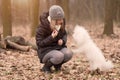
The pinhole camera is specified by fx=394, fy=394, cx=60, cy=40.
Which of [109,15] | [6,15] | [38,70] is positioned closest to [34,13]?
[6,15]

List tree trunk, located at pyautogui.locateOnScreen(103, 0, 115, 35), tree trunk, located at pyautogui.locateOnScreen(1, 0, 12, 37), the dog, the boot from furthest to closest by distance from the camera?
1. tree trunk, located at pyautogui.locateOnScreen(103, 0, 115, 35)
2. tree trunk, located at pyautogui.locateOnScreen(1, 0, 12, 37)
3. the boot
4. the dog

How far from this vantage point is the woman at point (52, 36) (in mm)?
8297

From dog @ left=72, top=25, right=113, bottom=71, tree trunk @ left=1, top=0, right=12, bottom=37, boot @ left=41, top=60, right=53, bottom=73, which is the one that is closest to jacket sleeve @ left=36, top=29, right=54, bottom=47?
boot @ left=41, top=60, right=53, bottom=73

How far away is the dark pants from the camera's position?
Result: 27.4 ft

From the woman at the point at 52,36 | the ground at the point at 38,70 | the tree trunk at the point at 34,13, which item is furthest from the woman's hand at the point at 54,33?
the tree trunk at the point at 34,13

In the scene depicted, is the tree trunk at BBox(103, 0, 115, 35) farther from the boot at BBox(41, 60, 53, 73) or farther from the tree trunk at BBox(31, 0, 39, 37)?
the boot at BBox(41, 60, 53, 73)

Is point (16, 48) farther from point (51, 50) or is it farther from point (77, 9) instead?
point (77, 9)

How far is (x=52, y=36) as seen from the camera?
8.20 m

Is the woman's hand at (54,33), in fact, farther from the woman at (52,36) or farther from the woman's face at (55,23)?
the woman's face at (55,23)

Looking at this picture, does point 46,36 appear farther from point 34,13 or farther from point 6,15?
point 34,13

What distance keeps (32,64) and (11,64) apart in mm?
555

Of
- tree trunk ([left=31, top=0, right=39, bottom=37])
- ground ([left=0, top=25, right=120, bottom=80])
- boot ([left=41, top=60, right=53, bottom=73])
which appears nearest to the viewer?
ground ([left=0, top=25, right=120, bottom=80])

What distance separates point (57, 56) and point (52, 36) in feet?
1.48

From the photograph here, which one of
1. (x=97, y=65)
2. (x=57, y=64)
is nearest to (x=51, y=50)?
(x=57, y=64)
